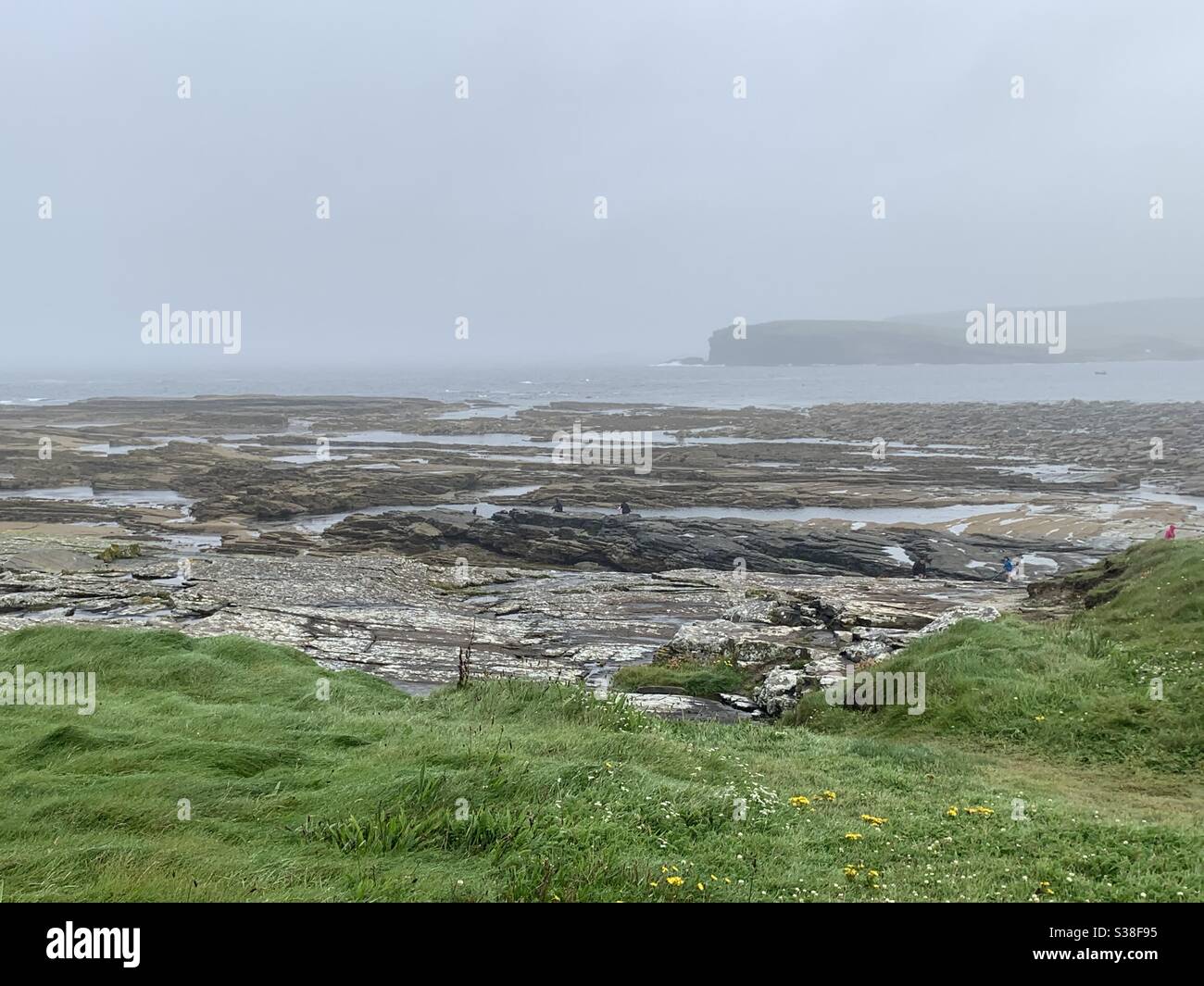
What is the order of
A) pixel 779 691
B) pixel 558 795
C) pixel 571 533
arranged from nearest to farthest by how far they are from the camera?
pixel 558 795, pixel 779 691, pixel 571 533

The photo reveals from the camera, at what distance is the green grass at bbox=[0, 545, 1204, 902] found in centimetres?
728

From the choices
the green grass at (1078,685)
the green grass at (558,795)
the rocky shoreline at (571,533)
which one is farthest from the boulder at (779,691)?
the green grass at (558,795)

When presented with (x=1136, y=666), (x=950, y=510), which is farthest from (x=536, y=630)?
(x=950, y=510)

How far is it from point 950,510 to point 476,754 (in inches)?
1996

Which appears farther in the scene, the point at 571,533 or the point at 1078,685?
the point at 571,533

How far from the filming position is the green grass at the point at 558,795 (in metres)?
7.28

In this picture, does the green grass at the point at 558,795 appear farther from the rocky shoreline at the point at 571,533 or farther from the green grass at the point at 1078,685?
the rocky shoreline at the point at 571,533

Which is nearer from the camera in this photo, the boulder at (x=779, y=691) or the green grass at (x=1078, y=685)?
the green grass at (x=1078, y=685)

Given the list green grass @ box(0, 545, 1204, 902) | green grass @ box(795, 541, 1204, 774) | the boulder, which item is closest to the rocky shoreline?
the boulder

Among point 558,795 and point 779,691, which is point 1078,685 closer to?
point 779,691

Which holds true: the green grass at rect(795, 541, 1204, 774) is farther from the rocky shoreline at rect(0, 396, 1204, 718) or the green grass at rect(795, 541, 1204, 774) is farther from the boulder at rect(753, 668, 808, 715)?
the rocky shoreline at rect(0, 396, 1204, 718)

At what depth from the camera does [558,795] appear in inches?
365

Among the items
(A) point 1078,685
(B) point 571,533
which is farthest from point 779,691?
(B) point 571,533

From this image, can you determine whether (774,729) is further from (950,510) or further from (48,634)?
(950,510)
